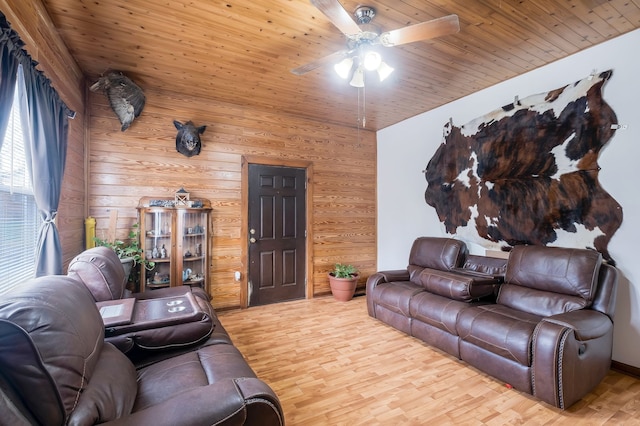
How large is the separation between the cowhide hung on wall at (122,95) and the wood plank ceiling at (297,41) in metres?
0.12

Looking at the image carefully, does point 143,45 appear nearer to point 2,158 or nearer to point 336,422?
point 2,158

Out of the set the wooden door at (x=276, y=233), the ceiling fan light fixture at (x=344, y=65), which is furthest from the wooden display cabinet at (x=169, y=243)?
the ceiling fan light fixture at (x=344, y=65)

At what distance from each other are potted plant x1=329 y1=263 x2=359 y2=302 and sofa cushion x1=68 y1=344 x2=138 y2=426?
325cm

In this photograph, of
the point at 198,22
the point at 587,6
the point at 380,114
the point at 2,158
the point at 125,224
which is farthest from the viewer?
the point at 380,114

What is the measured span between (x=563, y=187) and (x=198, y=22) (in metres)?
3.50

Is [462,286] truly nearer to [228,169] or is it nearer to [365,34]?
[365,34]

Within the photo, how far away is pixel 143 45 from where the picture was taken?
8.55 ft

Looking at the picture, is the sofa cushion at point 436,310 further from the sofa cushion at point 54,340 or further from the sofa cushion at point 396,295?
the sofa cushion at point 54,340

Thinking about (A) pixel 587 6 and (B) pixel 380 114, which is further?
(B) pixel 380 114

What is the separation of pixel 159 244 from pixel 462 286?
10.7 ft

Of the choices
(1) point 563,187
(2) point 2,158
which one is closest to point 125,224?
(2) point 2,158

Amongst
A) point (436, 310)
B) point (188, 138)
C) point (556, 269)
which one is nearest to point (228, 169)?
point (188, 138)

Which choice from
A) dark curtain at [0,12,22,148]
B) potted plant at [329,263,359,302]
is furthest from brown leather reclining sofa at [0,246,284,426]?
potted plant at [329,263,359,302]

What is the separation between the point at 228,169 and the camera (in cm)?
400
